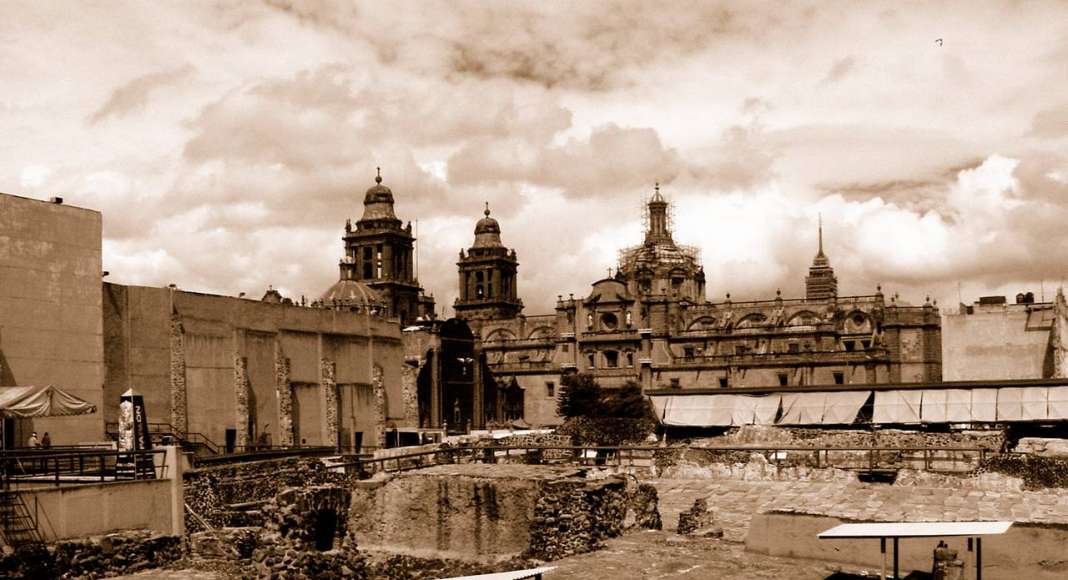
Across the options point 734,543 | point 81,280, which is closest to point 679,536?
point 734,543

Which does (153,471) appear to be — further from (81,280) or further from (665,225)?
(665,225)

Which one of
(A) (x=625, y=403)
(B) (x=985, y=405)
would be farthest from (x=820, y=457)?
(A) (x=625, y=403)

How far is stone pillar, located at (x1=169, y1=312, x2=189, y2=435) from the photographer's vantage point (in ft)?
131

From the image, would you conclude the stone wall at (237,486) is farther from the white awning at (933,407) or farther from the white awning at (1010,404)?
the white awning at (1010,404)

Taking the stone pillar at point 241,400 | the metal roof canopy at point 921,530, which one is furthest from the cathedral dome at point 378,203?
the metal roof canopy at point 921,530

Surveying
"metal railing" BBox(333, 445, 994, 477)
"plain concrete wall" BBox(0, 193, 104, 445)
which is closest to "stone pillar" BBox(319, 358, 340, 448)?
"plain concrete wall" BBox(0, 193, 104, 445)

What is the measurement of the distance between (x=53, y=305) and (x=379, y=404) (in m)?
21.7

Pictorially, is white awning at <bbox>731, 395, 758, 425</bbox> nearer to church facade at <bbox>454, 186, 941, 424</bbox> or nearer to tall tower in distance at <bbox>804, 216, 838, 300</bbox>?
church facade at <bbox>454, 186, 941, 424</bbox>

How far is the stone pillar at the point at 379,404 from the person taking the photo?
5275 cm

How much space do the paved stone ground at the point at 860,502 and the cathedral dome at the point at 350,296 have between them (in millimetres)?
61810

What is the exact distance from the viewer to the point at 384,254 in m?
101

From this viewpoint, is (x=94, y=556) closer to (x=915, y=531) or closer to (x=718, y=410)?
(x=915, y=531)

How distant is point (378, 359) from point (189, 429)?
1397 centimetres

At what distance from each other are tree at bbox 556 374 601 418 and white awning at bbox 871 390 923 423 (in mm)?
37349
